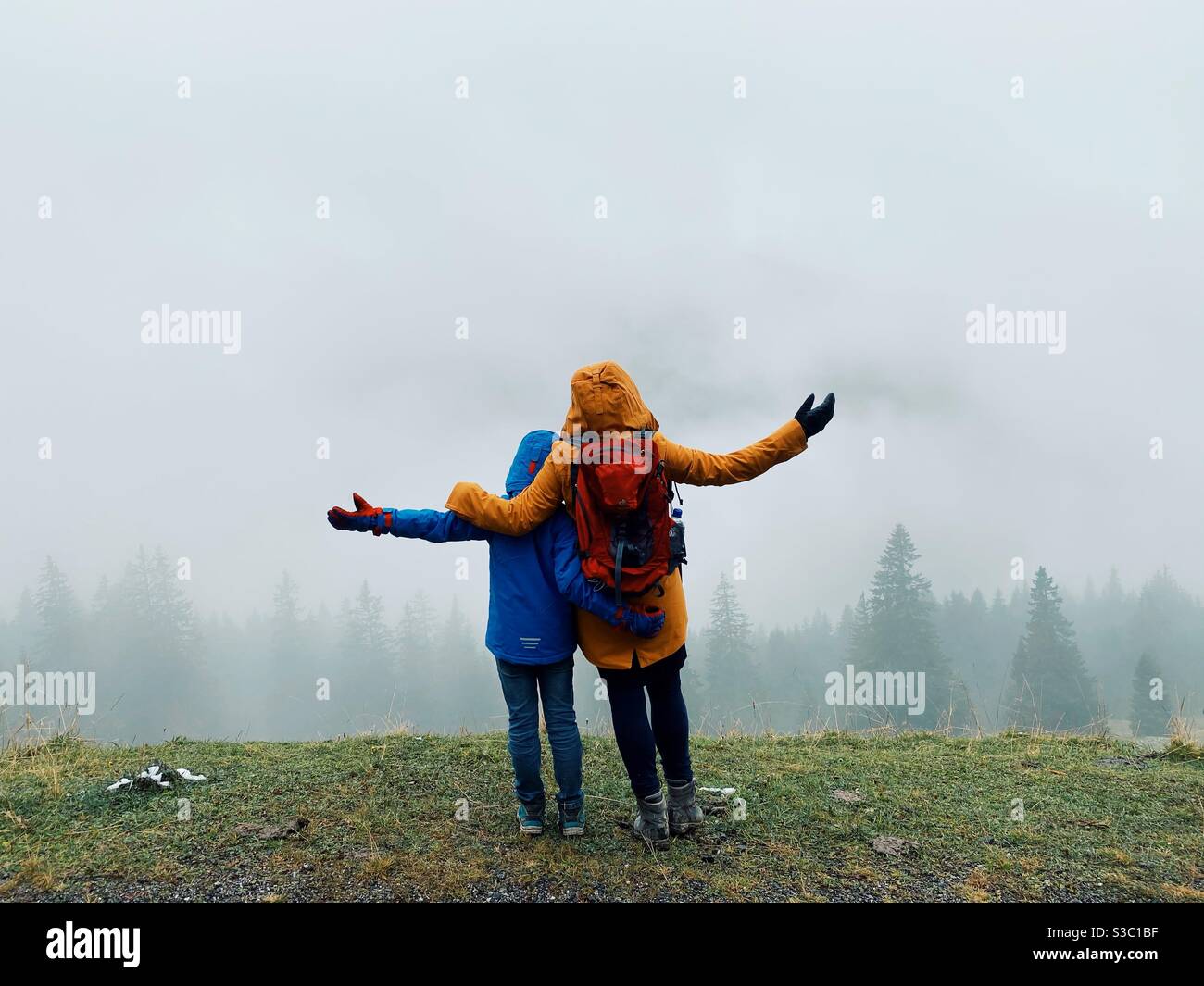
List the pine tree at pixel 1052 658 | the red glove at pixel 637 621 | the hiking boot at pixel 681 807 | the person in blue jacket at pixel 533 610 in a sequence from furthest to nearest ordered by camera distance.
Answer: the pine tree at pixel 1052 658
the hiking boot at pixel 681 807
the person in blue jacket at pixel 533 610
the red glove at pixel 637 621

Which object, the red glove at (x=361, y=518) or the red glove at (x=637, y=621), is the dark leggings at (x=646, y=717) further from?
the red glove at (x=361, y=518)

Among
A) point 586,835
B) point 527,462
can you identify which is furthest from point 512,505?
point 586,835

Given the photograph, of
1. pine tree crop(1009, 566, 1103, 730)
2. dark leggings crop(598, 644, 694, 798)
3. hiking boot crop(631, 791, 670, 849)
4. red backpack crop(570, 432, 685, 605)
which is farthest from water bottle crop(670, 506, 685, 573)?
pine tree crop(1009, 566, 1103, 730)

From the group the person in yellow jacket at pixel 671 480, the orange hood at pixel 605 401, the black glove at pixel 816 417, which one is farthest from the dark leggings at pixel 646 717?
the black glove at pixel 816 417

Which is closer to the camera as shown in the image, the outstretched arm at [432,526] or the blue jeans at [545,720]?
the outstretched arm at [432,526]

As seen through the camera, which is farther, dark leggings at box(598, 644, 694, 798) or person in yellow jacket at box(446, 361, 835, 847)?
dark leggings at box(598, 644, 694, 798)

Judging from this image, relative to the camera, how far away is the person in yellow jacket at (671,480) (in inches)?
176

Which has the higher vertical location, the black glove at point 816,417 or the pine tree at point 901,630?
the black glove at point 816,417

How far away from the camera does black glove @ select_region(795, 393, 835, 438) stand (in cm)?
474

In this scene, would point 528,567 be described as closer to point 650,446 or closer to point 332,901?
point 650,446

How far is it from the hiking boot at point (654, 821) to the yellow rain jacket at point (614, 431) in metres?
0.90

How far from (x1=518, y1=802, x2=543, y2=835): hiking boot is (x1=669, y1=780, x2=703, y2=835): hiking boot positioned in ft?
2.79

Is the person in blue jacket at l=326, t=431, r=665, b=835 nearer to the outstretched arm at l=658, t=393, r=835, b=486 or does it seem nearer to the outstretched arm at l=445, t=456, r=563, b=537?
the outstretched arm at l=445, t=456, r=563, b=537

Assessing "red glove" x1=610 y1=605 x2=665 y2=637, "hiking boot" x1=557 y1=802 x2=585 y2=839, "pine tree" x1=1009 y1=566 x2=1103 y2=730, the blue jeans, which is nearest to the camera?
"red glove" x1=610 y1=605 x2=665 y2=637
